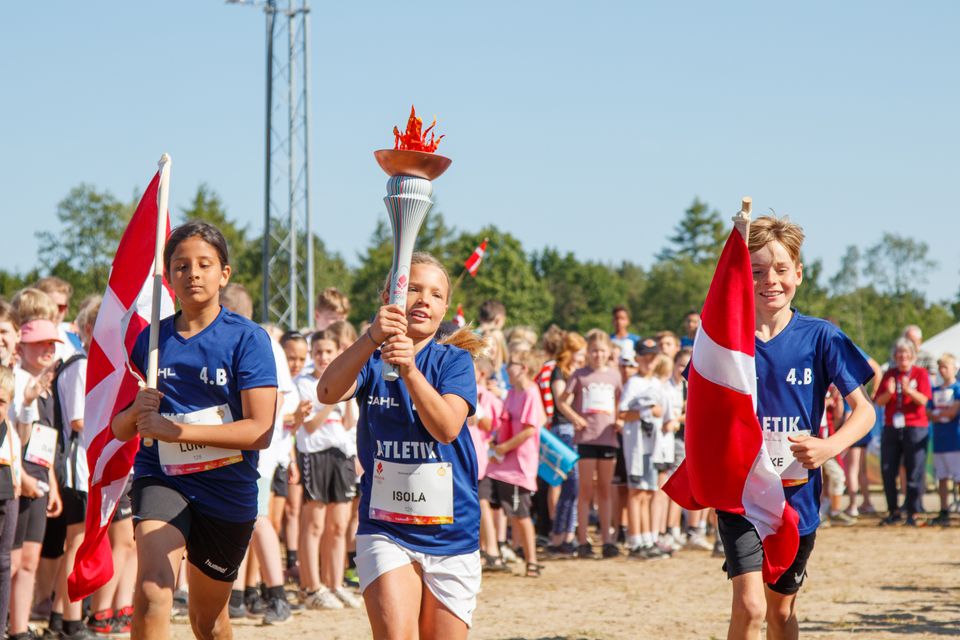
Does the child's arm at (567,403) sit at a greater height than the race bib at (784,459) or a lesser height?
greater

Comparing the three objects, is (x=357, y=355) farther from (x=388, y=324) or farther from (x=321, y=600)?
(x=321, y=600)

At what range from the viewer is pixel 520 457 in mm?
11195

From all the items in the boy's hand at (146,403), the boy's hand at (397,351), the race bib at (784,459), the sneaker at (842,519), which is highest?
the boy's hand at (397,351)

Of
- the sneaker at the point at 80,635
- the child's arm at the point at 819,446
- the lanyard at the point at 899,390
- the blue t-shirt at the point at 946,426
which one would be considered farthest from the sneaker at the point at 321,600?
the blue t-shirt at the point at 946,426

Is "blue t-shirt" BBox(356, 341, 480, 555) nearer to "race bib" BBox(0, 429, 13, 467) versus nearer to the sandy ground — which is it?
"race bib" BBox(0, 429, 13, 467)

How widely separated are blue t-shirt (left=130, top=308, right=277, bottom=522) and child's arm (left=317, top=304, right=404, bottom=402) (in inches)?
28.5

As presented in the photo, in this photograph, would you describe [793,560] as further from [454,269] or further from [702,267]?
[702,267]

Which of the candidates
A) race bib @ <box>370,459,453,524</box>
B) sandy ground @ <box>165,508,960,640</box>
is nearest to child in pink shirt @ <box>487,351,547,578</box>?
sandy ground @ <box>165,508,960,640</box>

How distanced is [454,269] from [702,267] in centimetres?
3064

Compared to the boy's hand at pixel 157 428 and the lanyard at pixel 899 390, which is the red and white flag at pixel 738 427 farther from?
the lanyard at pixel 899 390

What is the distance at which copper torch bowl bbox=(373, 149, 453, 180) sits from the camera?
4.22m

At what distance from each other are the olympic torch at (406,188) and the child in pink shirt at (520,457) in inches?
274

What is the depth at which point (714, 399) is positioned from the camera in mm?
5141

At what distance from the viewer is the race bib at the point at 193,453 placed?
16.9 feet
